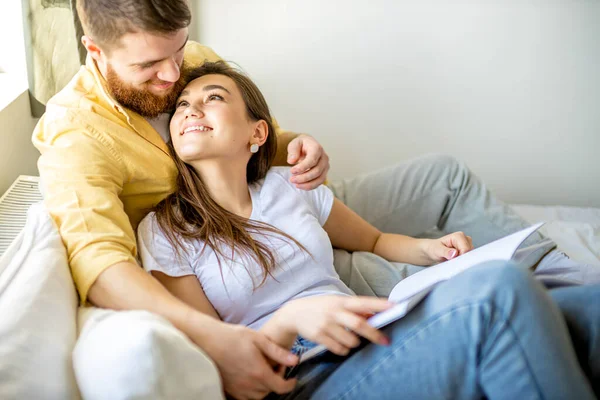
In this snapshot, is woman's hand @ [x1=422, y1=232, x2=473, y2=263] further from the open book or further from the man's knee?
the man's knee

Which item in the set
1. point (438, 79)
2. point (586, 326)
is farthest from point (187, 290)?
point (438, 79)

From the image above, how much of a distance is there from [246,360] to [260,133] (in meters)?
0.65

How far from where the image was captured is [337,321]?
96cm

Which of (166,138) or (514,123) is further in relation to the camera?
(514,123)

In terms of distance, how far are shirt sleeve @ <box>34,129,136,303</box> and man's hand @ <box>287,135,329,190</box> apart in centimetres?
41

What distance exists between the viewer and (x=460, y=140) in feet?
8.09

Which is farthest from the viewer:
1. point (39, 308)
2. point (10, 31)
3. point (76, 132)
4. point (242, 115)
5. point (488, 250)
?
point (10, 31)

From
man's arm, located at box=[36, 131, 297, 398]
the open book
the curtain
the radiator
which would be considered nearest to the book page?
the open book

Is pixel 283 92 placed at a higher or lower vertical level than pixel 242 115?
lower

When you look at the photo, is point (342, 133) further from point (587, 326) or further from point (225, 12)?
point (587, 326)

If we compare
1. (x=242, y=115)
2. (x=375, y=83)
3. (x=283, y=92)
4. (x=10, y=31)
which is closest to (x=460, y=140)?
(x=375, y=83)

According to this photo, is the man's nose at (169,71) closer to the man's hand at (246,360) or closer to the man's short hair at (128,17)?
the man's short hair at (128,17)

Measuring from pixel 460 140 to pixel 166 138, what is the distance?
1422mm

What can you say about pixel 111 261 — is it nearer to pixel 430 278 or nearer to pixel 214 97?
pixel 214 97
